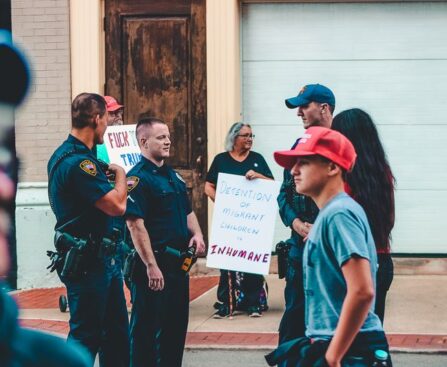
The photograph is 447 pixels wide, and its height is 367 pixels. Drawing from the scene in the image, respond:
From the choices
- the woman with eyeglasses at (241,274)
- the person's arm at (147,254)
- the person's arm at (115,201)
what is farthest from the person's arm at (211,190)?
the person's arm at (115,201)

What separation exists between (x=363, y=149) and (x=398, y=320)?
14.0 feet

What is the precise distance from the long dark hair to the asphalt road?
2.68 metres

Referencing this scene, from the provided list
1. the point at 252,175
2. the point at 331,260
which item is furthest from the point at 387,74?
the point at 331,260

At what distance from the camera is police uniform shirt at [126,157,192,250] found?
617 cm

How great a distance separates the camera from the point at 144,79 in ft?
38.6

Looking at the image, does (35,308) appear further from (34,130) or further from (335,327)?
(335,327)

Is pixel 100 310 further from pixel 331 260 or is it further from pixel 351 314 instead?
pixel 351 314

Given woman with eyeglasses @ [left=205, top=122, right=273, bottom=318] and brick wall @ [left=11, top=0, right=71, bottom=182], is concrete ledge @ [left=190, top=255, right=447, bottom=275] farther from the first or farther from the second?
brick wall @ [left=11, top=0, right=71, bottom=182]

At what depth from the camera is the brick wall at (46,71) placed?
11.6 m

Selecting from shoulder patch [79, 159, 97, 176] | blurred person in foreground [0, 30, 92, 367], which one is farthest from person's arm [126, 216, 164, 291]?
blurred person in foreground [0, 30, 92, 367]

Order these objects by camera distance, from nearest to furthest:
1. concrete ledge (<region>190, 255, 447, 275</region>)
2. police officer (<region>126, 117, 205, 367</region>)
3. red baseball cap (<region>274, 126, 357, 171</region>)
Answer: red baseball cap (<region>274, 126, 357, 171</region>)
police officer (<region>126, 117, 205, 367</region>)
concrete ledge (<region>190, 255, 447, 275</region>)

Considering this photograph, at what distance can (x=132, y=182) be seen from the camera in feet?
20.3

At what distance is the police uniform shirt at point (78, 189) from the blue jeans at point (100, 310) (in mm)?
211

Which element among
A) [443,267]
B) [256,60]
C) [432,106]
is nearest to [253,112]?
[256,60]
